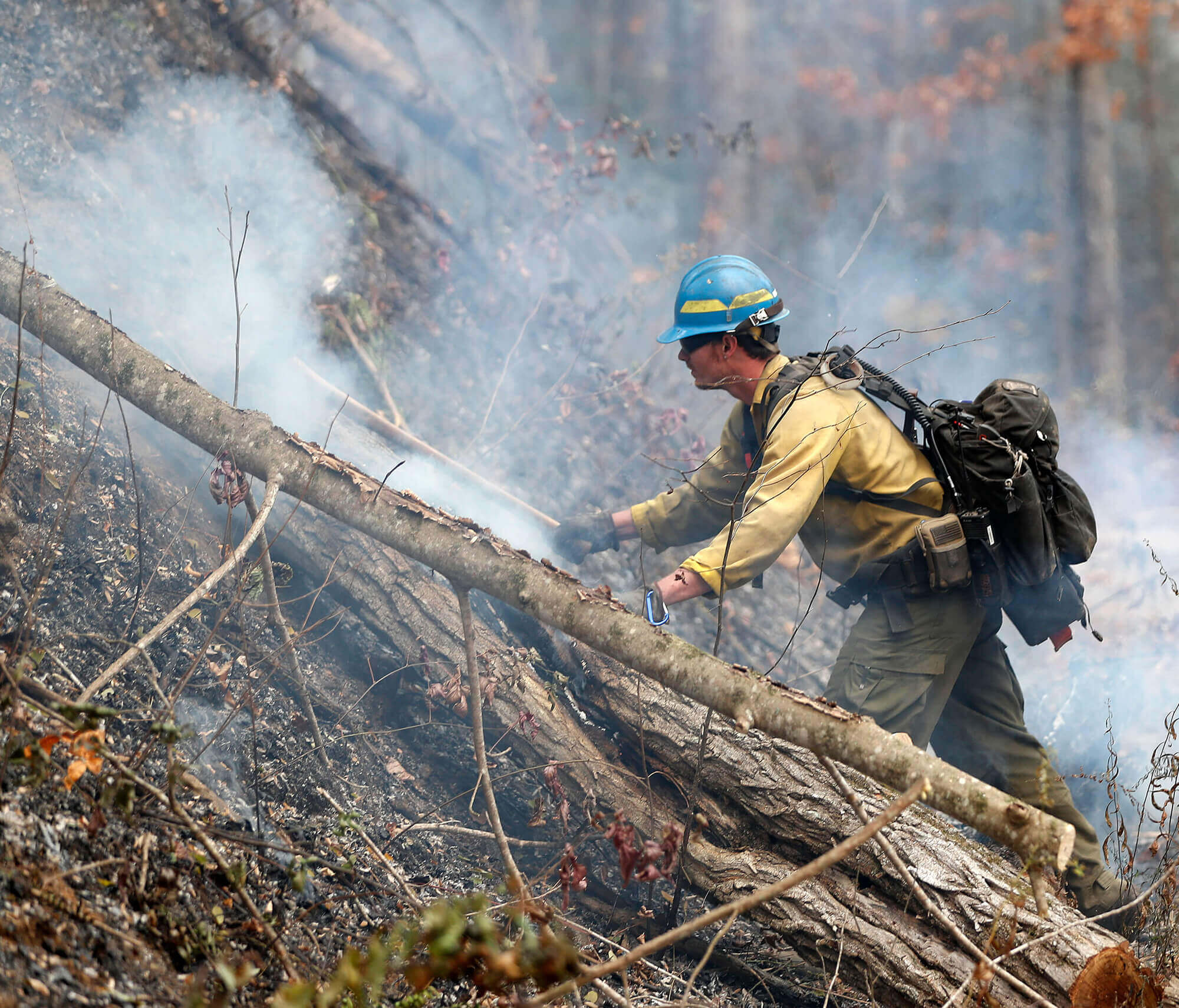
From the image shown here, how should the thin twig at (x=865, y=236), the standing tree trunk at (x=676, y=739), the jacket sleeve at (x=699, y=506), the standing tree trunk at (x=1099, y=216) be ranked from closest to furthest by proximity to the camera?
1. the standing tree trunk at (x=676, y=739)
2. the jacket sleeve at (x=699, y=506)
3. the thin twig at (x=865, y=236)
4. the standing tree trunk at (x=1099, y=216)

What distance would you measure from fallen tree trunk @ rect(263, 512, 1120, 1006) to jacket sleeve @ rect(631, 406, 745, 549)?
0.76m

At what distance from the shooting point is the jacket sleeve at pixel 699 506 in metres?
3.40

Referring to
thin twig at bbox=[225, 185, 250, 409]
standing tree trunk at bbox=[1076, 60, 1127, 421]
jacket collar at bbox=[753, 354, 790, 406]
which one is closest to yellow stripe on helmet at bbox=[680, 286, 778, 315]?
jacket collar at bbox=[753, 354, 790, 406]

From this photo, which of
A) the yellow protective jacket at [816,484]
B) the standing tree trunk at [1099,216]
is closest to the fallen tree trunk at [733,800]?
the yellow protective jacket at [816,484]

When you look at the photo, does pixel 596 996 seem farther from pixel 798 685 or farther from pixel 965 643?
pixel 798 685

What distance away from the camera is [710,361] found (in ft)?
10.4

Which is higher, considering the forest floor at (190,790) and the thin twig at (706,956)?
the thin twig at (706,956)

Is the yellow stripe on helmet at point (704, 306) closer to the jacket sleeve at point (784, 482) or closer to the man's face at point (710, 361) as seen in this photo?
the man's face at point (710, 361)

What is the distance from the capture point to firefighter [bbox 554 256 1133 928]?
2635 mm

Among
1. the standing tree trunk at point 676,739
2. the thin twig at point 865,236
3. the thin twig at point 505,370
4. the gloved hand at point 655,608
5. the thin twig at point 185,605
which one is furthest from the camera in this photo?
the thin twig at point 865,236

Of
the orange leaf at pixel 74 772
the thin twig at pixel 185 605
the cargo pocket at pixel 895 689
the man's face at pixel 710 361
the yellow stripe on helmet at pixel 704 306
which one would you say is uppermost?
the yellow stripe on helmet at pixel 704 306

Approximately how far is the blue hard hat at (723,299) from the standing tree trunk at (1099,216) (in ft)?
A: 24.3

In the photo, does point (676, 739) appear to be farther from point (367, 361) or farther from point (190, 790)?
point (367, 361)

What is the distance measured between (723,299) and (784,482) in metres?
0.89
